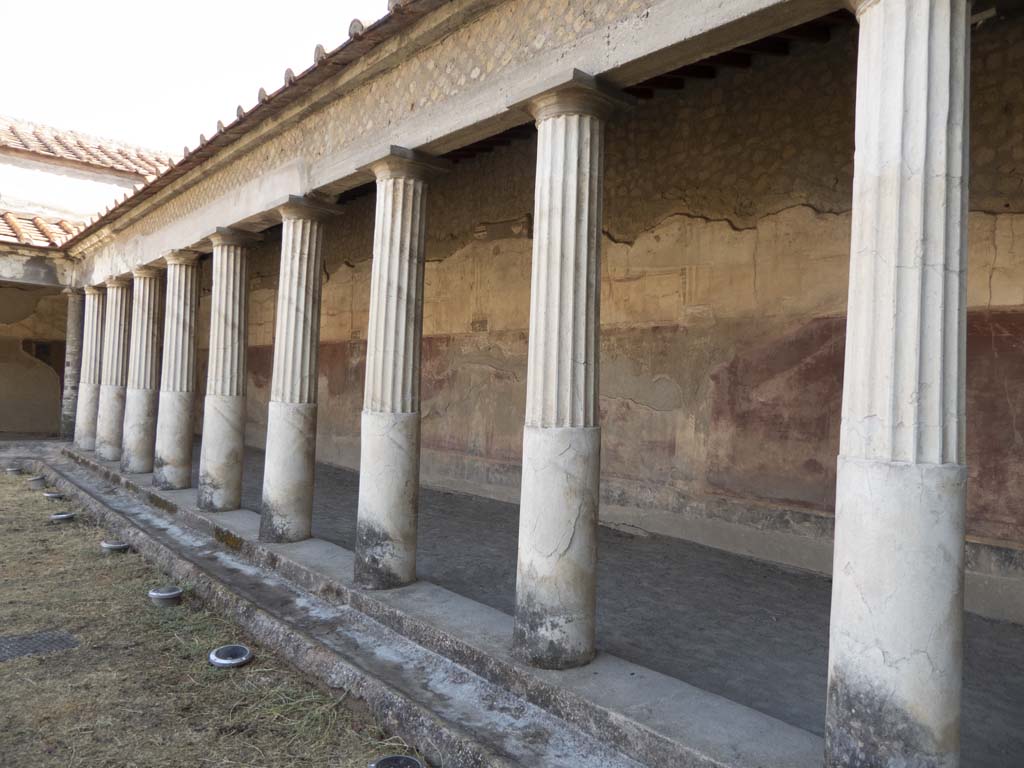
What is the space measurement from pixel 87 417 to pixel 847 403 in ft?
36.0

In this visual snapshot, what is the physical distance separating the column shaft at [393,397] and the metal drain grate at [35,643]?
155cm

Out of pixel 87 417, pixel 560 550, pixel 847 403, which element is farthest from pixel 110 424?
pixel 847 403

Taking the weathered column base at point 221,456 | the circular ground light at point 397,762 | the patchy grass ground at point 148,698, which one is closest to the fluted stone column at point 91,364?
the weathered column base at point 221,456

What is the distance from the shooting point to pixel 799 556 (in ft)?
16.2

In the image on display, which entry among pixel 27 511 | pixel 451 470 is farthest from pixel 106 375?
pixel 451 470

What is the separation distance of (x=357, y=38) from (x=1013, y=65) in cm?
375

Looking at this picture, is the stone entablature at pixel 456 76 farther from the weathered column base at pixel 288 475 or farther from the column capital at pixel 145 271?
the column capital at pixel 145 271

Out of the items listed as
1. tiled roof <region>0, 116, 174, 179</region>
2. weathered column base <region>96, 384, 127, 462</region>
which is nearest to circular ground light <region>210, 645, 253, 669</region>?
weathered column base <region>96, 384, 127, 462</region>

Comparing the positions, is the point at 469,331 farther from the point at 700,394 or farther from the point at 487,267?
the point at 700,394

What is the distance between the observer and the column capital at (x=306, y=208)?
5.41 meters

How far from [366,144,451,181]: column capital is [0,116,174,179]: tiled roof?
939 cm

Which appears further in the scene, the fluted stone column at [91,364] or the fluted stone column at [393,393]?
the fluted stone column at [91,364]

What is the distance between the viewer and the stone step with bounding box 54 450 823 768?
242cm

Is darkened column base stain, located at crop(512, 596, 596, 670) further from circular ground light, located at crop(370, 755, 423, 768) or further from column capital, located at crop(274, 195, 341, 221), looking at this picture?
column capital, located at crop(274, 195, 341, 221)
